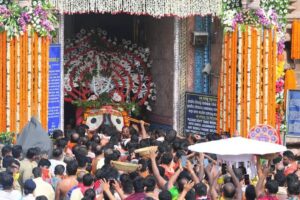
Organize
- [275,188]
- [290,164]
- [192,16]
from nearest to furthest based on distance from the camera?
[275,188], [290,164], [192,16]

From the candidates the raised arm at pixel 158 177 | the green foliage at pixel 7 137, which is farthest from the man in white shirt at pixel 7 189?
the green foliage at pixel 7 137

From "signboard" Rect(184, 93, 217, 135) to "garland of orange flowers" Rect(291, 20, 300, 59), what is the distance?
7.18 ft

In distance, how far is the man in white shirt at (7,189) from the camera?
11633mm

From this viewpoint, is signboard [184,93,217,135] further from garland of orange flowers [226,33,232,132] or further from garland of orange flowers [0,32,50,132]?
garland of orange flowers [0,32,50,132]

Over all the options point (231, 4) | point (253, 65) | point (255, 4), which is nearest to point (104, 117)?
point (253, 65)

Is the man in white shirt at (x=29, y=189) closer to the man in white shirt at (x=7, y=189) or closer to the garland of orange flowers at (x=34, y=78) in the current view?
the man in white shirt at (x=7, y=189)

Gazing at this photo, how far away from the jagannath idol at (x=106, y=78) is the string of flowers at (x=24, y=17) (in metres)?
3.45

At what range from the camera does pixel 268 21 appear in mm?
20219

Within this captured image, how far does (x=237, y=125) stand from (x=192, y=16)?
295 centimetres

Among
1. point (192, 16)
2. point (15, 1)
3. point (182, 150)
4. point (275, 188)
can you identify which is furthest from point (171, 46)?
point (275, 188)

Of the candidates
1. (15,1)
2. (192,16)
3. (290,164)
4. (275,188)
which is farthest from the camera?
(192,16)

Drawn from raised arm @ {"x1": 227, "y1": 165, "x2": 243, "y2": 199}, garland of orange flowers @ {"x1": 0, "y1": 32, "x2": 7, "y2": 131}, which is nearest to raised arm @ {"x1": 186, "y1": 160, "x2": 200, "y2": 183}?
raised arm @ {"x1": 227, "y1": 165, "x2": 243, "y2": 199}

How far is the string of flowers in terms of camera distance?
18844 mm

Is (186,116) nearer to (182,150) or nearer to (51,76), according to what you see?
(51,76)
